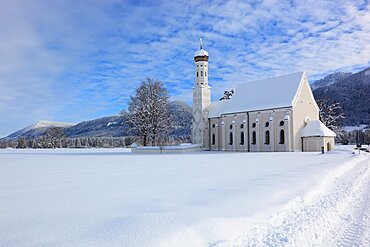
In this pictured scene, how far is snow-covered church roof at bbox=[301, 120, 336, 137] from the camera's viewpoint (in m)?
38.5

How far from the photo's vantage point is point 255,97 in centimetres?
4653

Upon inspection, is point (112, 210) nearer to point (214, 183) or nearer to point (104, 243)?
point (104, 243)

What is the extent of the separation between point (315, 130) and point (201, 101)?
65.1ft

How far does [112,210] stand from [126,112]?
4158 centimetres

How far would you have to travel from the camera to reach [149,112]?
149 feet

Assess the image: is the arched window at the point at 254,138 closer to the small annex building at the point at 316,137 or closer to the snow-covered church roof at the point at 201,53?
the small annex building at the point at 316,137

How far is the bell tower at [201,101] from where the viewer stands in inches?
2047

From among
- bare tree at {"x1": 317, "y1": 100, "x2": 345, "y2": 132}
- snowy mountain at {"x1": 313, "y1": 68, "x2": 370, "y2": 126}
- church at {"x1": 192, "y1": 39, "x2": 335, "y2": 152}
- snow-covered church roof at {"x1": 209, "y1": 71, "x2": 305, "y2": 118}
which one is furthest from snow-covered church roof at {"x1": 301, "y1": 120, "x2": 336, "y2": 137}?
snowy mountain at {"x1": 313, "y1": 68, "x2": 370, "y2": 126}

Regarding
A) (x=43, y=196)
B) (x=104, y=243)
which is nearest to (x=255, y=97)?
(x=43, y=196)

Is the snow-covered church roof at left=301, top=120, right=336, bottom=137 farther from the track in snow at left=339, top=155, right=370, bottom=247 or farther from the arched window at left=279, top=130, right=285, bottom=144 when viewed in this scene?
the track in snow at left=339, top=155, right=370, bottom=247

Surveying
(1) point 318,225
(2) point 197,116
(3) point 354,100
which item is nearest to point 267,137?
(2) point 197,116

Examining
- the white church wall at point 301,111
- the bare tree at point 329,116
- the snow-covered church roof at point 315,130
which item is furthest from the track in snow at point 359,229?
the bare tree at point 329,116

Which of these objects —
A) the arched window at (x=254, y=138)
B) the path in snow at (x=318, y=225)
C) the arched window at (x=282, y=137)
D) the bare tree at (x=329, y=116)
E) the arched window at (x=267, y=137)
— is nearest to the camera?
the path in snow at (x=318, y=225)

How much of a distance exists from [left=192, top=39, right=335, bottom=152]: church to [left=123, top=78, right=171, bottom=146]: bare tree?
26.0 feet
